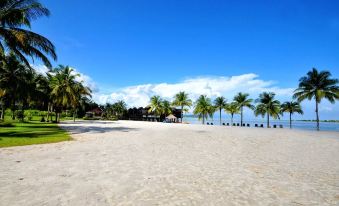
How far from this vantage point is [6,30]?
14.4 metres

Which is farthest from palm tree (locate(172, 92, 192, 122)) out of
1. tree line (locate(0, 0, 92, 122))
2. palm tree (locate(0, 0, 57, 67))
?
palm tree (locate(0, 0, 57, 67))

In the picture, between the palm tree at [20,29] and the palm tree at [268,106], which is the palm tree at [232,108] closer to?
the palm tree at [268,106]

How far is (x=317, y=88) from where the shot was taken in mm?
38750

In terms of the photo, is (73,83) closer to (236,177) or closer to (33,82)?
(33,82)

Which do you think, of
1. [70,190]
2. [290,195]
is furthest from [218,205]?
[70,190]

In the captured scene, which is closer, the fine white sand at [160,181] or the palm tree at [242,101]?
the fine white sand at [160,181]

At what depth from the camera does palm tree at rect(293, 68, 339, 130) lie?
37312 mm

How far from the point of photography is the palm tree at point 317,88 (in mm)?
37312

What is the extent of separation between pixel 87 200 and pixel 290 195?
14.2ft

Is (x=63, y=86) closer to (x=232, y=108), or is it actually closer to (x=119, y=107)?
(x=232, y=108)

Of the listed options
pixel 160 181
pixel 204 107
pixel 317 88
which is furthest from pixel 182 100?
pixel 160 181

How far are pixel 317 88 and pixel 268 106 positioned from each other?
50.6 feet

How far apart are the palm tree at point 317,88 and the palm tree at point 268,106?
12.7 metres

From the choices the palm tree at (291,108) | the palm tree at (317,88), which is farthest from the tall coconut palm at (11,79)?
the palm tree at (291,108)
